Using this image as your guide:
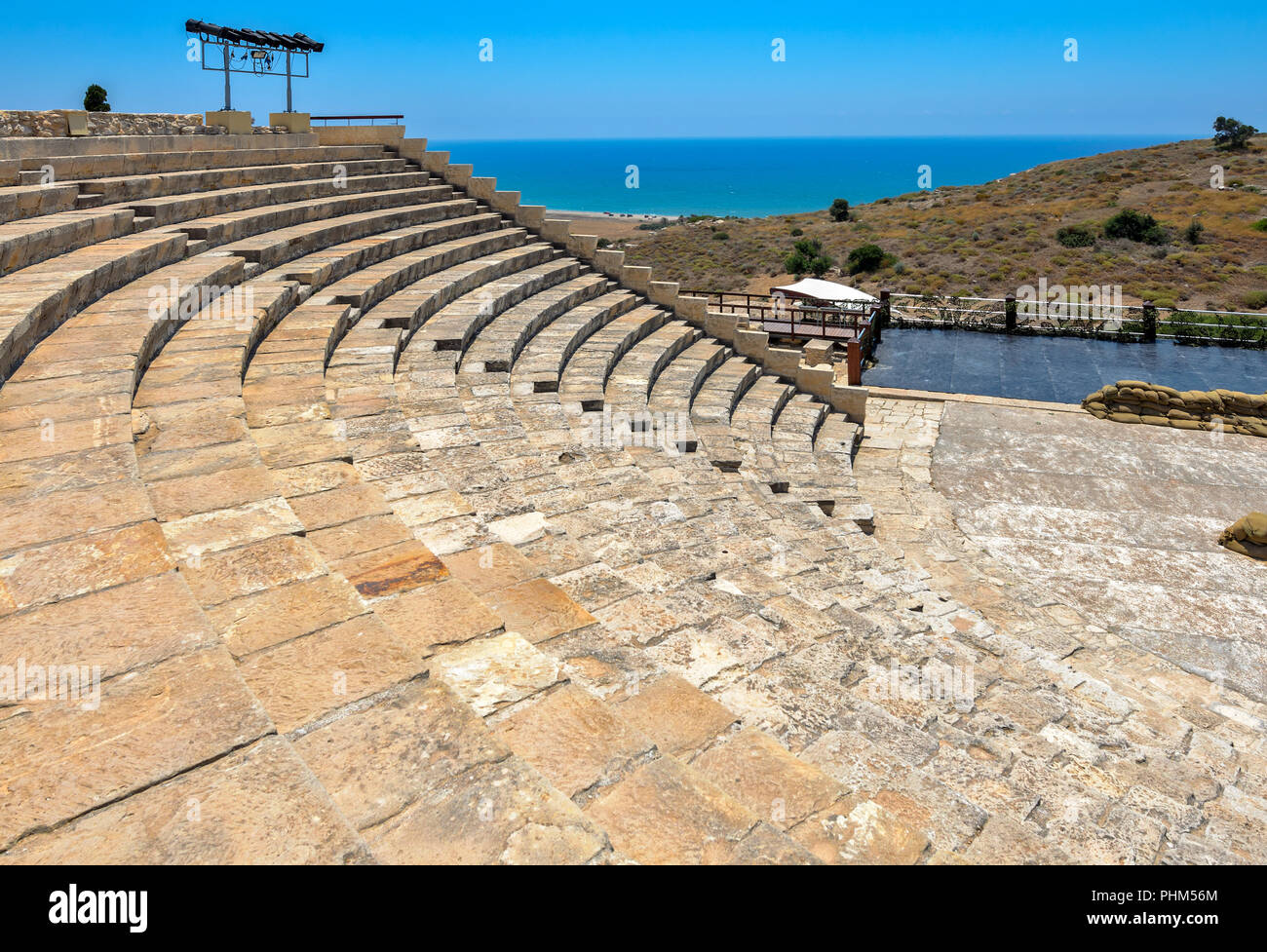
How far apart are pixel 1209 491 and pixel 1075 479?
75.8 inches

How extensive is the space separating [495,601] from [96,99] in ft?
64.1

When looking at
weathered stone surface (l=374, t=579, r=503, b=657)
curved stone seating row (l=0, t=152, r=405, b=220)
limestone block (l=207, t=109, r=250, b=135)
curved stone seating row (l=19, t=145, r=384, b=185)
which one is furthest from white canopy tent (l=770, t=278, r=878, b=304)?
weathered stone surface (l=374, t=579, r=503, b=657)

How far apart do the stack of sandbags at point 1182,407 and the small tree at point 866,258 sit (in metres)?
22.5

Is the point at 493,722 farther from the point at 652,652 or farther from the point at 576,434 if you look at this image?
the point at 576,434

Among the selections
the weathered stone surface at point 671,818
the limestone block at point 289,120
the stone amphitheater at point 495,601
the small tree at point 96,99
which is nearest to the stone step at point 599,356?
the stone amphitheater at point 495,601

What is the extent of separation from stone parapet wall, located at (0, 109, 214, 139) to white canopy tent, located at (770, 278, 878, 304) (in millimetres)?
13254

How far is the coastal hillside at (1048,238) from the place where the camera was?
33031 millimetres

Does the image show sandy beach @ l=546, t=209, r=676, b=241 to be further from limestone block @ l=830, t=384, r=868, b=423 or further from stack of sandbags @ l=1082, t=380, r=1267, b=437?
stack of sandbags @ l=1082, t=380, r=1267, b=437

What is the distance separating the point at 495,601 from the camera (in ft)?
15.8

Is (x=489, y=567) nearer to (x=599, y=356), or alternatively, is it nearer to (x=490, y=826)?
(x=490, y=826)

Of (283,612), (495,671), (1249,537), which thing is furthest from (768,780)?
(1249,537)

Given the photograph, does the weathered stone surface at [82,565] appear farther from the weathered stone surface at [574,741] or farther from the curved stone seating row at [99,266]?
the curved stone seating row at [99,266]

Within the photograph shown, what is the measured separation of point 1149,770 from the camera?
201 inches

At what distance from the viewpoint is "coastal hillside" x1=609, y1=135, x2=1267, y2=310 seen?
33031 mm
